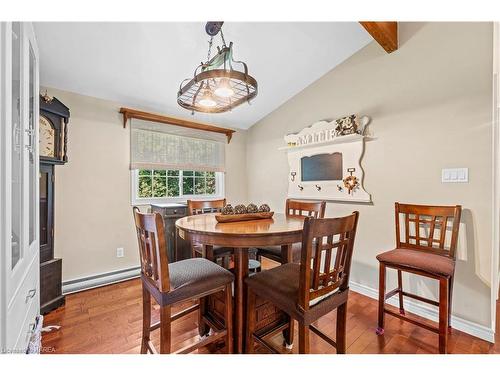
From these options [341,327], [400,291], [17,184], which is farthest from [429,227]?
[17,184]

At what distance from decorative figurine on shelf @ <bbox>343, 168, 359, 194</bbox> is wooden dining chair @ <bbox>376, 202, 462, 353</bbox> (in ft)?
1.67

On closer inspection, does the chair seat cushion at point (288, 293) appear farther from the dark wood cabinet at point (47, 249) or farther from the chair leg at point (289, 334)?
the dark wood cabinet at point (47, 249)

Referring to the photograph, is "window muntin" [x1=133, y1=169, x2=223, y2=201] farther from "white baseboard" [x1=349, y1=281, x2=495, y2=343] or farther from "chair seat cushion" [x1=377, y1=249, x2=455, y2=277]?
"chair seat cushion" [x1=377, y1=249, x2=455, y2=277]

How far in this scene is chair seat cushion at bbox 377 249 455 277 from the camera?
4.96 feet

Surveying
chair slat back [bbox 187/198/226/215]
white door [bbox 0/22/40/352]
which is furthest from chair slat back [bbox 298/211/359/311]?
chair slat back [bbox 187/198/226/215]

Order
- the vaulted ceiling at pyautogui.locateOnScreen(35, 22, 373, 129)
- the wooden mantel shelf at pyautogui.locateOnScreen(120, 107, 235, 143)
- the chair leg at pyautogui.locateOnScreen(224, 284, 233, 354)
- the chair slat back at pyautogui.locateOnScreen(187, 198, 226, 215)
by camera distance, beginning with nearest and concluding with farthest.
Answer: the chair leg at pyautogui.locateOnScreen(224, 284, 233, 354) → the vaulted ceiling at pyautogui.locateOnScreen(35, 22, 373, 129) → the chair slat back at pyautogui.locateOnScreen(187, 198, 226, 215) → the wooden mantel shelf at pyautogui.locateOnScreen(120, 107, 235, 143)

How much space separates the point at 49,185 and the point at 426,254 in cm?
315

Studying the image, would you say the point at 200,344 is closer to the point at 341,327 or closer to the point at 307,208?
the point at 341,327

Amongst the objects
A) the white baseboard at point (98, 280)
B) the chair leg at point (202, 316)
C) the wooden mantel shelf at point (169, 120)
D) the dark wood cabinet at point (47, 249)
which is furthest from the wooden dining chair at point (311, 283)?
the wooden mantel shelf at point (169, 120)

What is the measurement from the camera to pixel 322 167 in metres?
2.79

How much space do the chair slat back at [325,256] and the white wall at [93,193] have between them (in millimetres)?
2403
